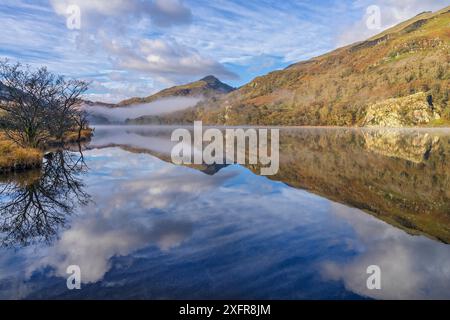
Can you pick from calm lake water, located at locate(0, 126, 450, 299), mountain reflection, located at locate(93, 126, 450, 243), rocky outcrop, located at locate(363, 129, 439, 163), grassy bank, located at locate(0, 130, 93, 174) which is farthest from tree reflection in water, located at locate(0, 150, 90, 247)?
rocky outcrop, located at locate(363, 129, 439, 163)

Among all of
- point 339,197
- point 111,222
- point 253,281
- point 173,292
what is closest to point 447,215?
point 339,197

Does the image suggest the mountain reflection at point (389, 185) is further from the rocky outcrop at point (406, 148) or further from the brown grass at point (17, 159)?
the brown grass at point (17, 159)

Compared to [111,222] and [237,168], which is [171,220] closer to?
[111,222]

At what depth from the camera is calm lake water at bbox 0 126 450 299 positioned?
11539mm

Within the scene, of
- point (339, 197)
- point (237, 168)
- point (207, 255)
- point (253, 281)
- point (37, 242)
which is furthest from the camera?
point (237, 168)

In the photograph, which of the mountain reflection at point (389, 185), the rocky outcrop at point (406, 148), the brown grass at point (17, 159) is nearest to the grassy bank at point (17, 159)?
the brown grass at point (17, 159)

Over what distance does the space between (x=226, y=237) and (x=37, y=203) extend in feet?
48.0

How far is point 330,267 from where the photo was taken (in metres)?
13.1

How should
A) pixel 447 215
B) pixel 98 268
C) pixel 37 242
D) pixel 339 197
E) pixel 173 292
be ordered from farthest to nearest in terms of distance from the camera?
pixel 339 197 → pixel 447 215 → pixel 37 242 → pixel 98 268 → pixel 173 292

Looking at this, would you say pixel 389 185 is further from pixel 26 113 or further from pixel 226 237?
pixel 26 113

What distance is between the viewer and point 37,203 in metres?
23.9

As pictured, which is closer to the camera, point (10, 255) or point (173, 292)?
point (173, 292)

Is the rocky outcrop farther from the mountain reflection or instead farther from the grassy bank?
the grassy bank

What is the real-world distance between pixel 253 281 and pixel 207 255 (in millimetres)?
2999
